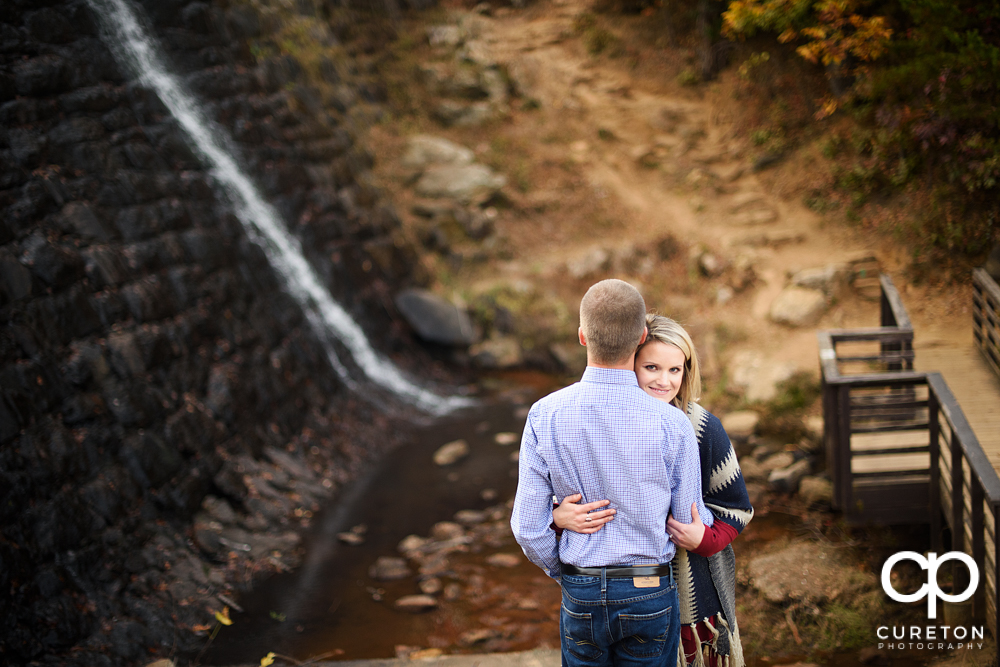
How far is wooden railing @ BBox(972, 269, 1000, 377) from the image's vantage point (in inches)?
233

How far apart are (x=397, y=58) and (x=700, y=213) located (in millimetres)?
6871

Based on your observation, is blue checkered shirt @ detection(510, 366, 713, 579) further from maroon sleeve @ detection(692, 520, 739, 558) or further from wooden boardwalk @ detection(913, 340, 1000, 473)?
wooden boardwalk @ detection(913, 340, 1000, 473)

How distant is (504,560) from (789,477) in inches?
109

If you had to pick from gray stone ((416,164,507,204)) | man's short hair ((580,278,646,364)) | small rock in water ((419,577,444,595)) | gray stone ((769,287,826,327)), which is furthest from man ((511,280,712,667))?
gray stone ((416,164,507,204))

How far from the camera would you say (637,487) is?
2240 millimetres

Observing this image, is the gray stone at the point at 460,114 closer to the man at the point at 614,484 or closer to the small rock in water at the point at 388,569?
the small rock in water at the point at 388,569

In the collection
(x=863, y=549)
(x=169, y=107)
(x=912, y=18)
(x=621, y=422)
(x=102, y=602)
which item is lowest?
(x=863, y=549)

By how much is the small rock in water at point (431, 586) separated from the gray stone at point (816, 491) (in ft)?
10.8

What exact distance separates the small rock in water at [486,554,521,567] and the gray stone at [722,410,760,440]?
10.2ft

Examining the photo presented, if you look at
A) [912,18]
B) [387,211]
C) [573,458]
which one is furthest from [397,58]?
[573,458]

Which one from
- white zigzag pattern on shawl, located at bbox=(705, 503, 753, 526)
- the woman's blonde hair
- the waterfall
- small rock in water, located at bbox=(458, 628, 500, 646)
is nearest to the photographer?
white zigzag pattern on shawl, located at bbox=(705, 503, 753, 526)

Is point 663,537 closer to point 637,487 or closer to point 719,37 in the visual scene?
point 637,487

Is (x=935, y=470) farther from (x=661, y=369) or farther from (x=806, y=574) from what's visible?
(x=661, y=369)

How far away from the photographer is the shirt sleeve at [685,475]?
228 centimetres
